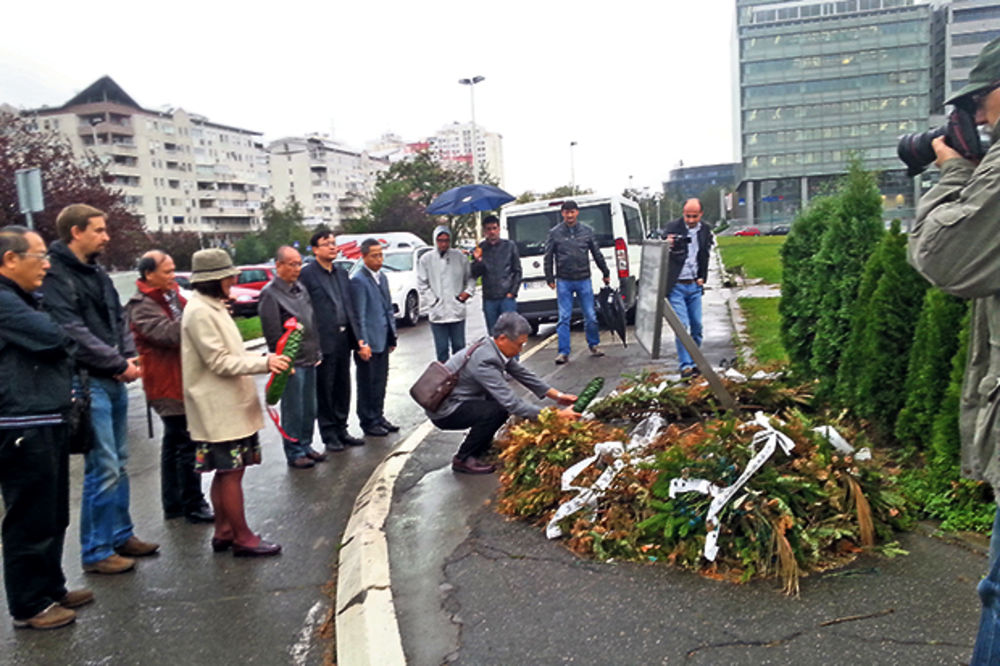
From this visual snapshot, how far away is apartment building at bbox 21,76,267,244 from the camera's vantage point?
95.6 m

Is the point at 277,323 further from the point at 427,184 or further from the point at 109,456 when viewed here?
the point at 427,184

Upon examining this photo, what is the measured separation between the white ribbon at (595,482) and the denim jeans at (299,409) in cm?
280

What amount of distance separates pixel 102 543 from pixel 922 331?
497 cm

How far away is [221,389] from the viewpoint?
15.0ft

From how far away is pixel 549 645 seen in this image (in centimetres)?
326

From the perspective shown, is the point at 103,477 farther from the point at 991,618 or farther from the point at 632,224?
the point at 632,224

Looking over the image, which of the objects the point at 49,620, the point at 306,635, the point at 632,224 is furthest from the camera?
Answer: the point at 632,224

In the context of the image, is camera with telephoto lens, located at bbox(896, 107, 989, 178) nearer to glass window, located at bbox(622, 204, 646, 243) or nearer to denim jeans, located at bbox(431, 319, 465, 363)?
denim jeans, located at bbox(431, 319, 465, 363)

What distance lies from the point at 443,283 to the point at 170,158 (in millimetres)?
106035

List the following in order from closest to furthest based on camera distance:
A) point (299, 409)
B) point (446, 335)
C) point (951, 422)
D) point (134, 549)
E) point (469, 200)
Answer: point (951, 422) < point (134, 549) < point (299, 409) < point (446, 335) < point (469, 200)

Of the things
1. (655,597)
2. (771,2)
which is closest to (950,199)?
(655,597)

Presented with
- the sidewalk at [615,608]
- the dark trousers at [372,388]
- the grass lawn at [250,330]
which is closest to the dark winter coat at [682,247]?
the dark trousers at [372,388]

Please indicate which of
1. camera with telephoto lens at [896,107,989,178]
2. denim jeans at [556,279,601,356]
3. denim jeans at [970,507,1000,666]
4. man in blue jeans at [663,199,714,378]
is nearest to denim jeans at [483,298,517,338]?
denim jeans at [556,279,601,356]

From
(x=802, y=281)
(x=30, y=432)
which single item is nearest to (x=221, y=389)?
(x=30, y=432)
